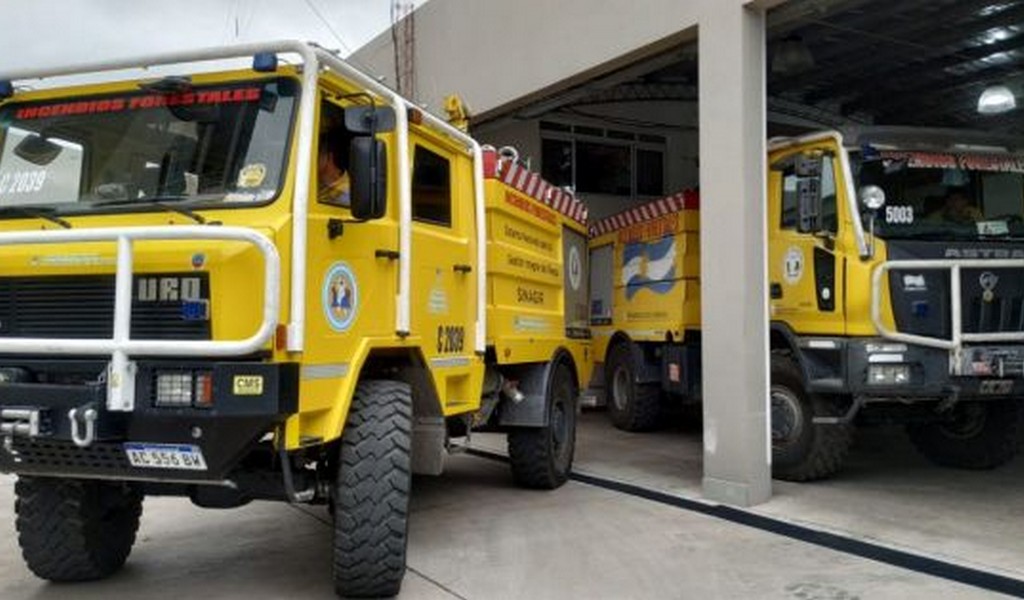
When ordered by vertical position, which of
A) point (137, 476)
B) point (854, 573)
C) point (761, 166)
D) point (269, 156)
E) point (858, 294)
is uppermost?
point (761, 166)

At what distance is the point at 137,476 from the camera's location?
448cm

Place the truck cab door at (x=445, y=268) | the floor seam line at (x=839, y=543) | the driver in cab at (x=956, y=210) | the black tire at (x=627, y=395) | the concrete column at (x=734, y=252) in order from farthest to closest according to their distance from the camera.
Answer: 1. the black tire at (x=627, y=395)
2. the driver in cab at (x=956, y=210)
3. the concrete column at (x=734, y=252)
4. the truck cab door at (x=445, y=268)
5. the floor seam line at (x=839, y=543)

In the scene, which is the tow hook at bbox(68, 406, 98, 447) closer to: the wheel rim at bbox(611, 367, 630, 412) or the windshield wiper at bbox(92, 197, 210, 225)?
the windshield wiper at bbox(92, 197, 210, 225)

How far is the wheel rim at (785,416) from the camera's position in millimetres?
8406

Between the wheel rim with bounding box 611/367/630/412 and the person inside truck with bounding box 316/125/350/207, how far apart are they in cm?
775

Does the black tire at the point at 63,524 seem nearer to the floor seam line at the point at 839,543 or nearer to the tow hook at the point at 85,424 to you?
the tow hook at the point at 85,424

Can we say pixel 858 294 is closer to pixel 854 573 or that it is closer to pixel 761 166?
pixel 761 166

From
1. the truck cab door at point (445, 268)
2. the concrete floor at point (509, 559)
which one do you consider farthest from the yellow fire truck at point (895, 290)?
the truck cab door at point (445, 268)

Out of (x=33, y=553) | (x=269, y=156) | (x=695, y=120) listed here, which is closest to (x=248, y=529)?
(x=33, y=553)

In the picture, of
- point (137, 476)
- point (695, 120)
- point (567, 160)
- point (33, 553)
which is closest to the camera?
point (137, 476)

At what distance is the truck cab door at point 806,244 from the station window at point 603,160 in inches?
265

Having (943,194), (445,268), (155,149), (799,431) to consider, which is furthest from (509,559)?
(943,194)

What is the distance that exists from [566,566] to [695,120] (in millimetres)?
11766

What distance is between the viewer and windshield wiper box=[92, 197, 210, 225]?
449cm
